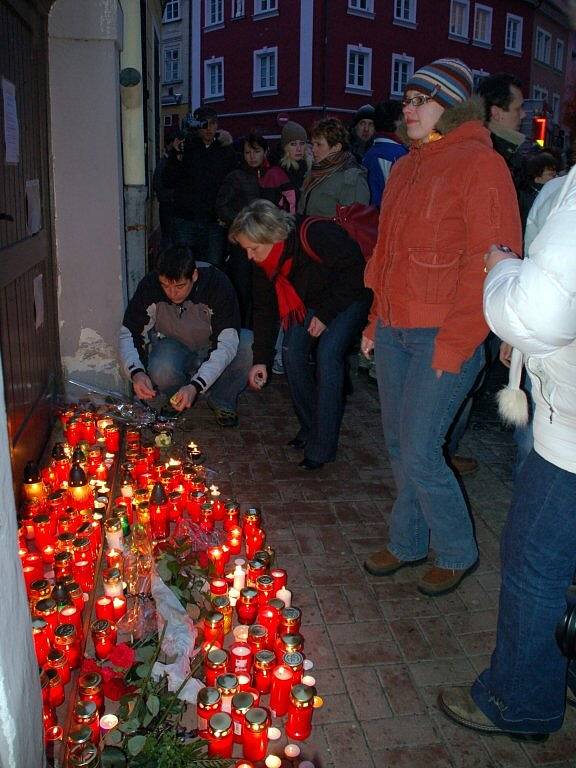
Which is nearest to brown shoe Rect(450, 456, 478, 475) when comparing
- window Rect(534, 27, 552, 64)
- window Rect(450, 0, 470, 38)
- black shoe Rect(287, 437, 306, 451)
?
black shoe Rect(287, 437, 306, 451)

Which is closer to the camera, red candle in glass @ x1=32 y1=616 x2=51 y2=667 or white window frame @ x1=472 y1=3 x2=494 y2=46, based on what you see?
red candle in glass @ x1=32 y1=616 x2=51 y2=667

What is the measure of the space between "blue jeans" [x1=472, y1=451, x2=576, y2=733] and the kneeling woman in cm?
226

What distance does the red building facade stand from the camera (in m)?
25.4

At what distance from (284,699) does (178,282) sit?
2.94 meters

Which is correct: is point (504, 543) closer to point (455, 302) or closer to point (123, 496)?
point (455, 302)

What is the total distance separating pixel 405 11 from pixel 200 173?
24240 millimetres

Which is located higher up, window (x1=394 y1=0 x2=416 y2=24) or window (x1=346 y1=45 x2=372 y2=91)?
window (x1=394 y1=0 x2=416 y2=24)

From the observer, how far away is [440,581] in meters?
3.25

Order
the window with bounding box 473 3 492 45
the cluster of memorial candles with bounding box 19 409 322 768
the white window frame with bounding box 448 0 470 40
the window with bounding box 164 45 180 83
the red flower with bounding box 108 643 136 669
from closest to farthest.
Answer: the cluster of memorial candles with bounding box 19 409 322 768, the red flower with bounding box 108 643 136 669, the white window frame with bounding box 448 0 470 40, the window with bounding box 473 3 492 45, the window with bounding box 164 45 180 83

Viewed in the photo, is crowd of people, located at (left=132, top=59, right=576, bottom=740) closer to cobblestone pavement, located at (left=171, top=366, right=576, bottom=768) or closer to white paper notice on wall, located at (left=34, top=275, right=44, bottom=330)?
cobblestone pavement, located at (left=171, top=366, right=576, bottom=768)

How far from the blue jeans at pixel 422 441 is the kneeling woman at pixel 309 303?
42.5 inches

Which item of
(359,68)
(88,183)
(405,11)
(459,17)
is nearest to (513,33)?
(459,17)

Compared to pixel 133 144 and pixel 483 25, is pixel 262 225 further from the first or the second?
pixel 483 25

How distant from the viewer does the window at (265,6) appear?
26062 mm
